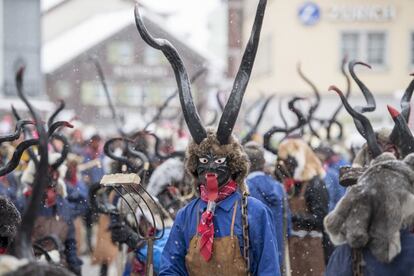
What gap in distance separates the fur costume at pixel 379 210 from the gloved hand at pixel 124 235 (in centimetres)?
292

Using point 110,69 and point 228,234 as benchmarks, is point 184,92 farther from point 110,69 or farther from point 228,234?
point 110,69

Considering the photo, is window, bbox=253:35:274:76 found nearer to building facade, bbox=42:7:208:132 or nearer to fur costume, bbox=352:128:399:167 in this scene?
building facade, bbox=42:7:208:132

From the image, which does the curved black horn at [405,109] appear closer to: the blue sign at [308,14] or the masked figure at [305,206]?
the masked figure at [305,206]

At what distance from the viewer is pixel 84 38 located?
6194cm

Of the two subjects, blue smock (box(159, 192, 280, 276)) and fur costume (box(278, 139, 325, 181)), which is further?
fur costume (box(278, 139, 325, 181))

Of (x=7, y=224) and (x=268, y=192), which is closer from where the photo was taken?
(x=7, y=224)

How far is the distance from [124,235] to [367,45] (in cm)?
3457

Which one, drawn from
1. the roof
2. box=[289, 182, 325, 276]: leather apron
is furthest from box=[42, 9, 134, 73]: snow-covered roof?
box=[289, 182, 325, 276]: leather apron

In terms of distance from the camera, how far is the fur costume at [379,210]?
Result: 5.79 m

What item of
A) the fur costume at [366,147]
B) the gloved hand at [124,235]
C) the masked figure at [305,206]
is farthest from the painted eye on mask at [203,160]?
the masked figure at [305,206]

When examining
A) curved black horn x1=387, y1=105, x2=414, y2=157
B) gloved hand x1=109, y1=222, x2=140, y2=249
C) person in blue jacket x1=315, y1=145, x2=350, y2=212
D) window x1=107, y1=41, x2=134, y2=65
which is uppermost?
window x1=107, y1=41, x2=134, y2=65

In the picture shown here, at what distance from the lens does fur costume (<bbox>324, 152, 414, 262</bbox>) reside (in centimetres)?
579

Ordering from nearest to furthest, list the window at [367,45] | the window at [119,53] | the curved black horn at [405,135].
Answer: the curved black horn at [405,135], the window at [367,45], the window at [119,53]

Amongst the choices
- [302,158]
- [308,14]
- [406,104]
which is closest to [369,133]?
[406,104]
